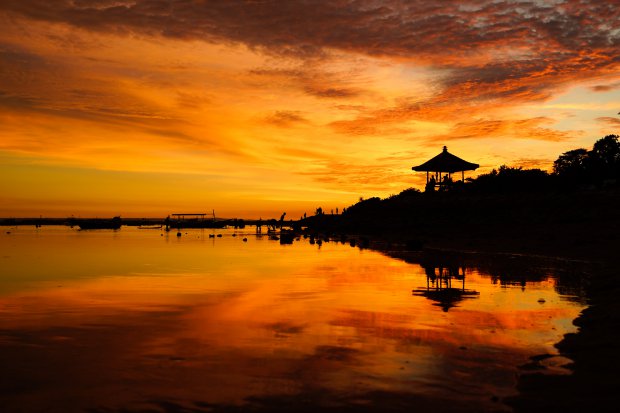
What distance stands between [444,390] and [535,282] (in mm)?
13161

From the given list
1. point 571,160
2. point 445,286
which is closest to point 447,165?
point 571,160

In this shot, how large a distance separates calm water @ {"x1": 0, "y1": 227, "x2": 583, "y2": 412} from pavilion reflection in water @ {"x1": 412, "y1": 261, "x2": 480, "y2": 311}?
100 millimetres

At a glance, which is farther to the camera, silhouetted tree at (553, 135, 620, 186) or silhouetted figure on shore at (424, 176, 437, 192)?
silhouetted figure on shore at (424, 176, 437, 192)

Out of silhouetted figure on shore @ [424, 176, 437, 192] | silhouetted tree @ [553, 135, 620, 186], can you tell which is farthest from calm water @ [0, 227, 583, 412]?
silhouetted figure on shore @ [424, 176, 437, 192]

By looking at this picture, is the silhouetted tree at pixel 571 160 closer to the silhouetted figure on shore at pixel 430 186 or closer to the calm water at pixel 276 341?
the silhouetted figure on shore at pixel 430 186

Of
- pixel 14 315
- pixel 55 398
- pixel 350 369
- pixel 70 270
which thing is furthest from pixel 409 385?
pixel 70 270

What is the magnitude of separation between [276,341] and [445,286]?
33.2ft

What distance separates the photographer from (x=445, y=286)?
19250 mm

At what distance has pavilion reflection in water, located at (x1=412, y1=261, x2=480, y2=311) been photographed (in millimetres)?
16188

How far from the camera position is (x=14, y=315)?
13836 millimetres

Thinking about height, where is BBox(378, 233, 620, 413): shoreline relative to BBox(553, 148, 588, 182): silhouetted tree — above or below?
below

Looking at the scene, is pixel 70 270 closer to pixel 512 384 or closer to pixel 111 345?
pixel 111 345

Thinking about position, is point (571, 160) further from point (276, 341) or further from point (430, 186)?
point (276, 341)

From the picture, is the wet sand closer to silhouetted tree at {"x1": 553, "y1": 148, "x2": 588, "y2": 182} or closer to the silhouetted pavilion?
the silhouetted pavilion
